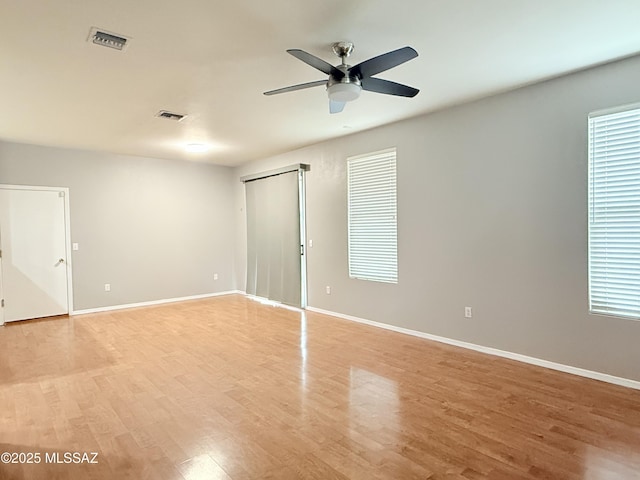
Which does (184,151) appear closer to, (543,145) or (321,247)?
(321,247)

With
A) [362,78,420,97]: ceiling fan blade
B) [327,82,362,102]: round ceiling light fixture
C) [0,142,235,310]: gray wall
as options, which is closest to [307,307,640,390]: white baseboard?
[362,78,420,97]: ceiling fan blade

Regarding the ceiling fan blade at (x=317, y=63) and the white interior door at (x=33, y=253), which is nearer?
the ceiling fan blade at (x=317, y=63)

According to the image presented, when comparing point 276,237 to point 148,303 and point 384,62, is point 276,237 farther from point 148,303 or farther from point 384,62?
point 384,62

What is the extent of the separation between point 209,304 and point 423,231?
435 centimetres

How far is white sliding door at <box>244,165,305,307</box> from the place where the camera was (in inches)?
252

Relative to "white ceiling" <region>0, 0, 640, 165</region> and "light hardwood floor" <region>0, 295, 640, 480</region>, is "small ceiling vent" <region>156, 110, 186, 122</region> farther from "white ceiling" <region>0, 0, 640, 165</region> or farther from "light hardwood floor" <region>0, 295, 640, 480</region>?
"light hardwood floor" <region>0, 295, 640, 480</region>

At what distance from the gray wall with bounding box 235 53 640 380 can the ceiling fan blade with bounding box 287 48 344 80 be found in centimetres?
147

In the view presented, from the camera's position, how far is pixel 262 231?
7.24 metres

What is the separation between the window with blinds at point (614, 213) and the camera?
3.08 meters

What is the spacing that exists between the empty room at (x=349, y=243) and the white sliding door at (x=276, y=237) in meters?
0.11

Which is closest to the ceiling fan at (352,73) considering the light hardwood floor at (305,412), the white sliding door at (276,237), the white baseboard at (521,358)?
the light hardwood floor at (305,412)

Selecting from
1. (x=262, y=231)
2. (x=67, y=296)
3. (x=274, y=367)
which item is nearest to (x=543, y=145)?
(x=274, y=367)

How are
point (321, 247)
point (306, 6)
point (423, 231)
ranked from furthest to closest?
point (321, 247), point (423, 231), point (306, 6)

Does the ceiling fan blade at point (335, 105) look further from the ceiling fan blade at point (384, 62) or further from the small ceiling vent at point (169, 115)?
the small ceiling vent at point (169, 115)
